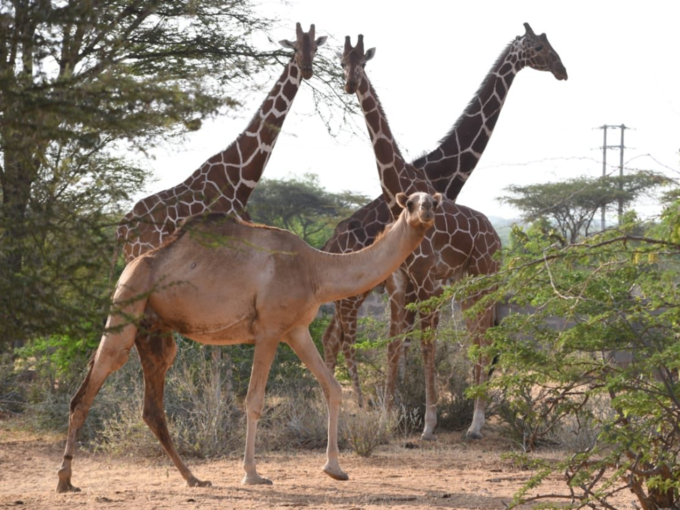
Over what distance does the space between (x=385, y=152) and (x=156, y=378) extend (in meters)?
4.14

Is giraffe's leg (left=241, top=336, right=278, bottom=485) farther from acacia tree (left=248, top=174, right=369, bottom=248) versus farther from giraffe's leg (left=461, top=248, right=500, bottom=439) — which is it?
acacia tree (left=248, top=174, right=369, bottom=248)

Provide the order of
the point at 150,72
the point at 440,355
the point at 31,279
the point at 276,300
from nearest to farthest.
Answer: the point at 31,279 → the point at 276,300 → the point at 150,72 → the point at 440,355

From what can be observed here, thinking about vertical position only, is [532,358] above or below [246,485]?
above

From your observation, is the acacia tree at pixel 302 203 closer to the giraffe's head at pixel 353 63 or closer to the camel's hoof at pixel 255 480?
the giraffe's head at pixel 353 63

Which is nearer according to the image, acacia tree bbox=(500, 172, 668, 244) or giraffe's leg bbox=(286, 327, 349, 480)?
giraffe's leg bbox=(286, 327, 349, 480)

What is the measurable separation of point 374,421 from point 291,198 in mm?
25785

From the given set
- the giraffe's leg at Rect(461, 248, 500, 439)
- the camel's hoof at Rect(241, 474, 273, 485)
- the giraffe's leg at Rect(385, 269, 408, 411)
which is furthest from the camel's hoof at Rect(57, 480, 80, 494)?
the giraffe's leg at Rect(461, 248, 500, 439)

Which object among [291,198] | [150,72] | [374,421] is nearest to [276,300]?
[374,421]

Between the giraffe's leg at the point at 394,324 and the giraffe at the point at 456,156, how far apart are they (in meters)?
0.76

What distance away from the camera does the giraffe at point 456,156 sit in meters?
11.8

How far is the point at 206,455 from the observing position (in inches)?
369

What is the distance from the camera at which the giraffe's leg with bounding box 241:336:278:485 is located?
753 centimetres

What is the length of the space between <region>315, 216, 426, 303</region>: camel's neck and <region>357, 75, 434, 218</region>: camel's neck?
2.98 metres

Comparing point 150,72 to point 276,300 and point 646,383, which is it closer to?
point 276,300
